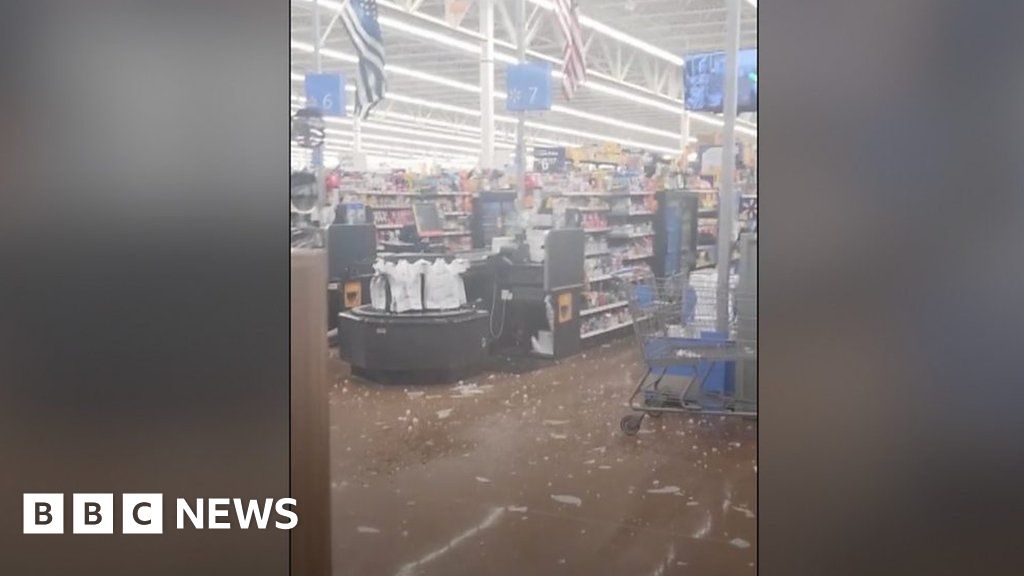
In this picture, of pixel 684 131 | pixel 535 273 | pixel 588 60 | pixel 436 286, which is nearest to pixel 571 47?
pixel 588 60

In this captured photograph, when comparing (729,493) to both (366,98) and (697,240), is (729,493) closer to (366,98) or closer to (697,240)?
(697,240)

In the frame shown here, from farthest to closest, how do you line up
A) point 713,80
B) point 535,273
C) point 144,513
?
point 144,513 → point 535,273 → point 713,80

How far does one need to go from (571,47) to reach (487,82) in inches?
12.4

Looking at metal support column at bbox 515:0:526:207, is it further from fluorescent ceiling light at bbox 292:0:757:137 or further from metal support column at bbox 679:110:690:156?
metal support column at bbox 679:110:690:156

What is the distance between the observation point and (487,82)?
3.06 meters

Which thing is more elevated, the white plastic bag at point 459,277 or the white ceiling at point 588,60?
the white ceiling at point 588,60

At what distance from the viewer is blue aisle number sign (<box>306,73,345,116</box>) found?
3.10m

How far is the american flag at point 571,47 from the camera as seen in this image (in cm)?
303

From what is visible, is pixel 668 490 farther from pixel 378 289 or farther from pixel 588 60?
pixel 588 60

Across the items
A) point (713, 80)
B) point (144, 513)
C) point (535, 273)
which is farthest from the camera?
point (144, 513)

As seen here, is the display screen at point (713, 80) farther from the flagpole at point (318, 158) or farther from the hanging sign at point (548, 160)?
the flagpole at point (318, 158)

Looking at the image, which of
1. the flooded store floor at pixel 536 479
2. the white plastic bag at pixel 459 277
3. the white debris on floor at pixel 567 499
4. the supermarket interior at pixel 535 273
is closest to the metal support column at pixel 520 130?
the supermarket interior at pixel 535 273

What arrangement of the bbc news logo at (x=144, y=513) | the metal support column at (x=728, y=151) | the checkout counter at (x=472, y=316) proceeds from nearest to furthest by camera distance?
the metal support column at (x=728, y=151) → the checkout counter at (x=472, y=316) → the bbc news logo at (x=144, y=513)

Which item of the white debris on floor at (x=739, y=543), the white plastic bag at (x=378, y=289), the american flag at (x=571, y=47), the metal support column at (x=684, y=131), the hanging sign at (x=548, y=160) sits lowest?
the white debris on floor at (x=739, y=543)
